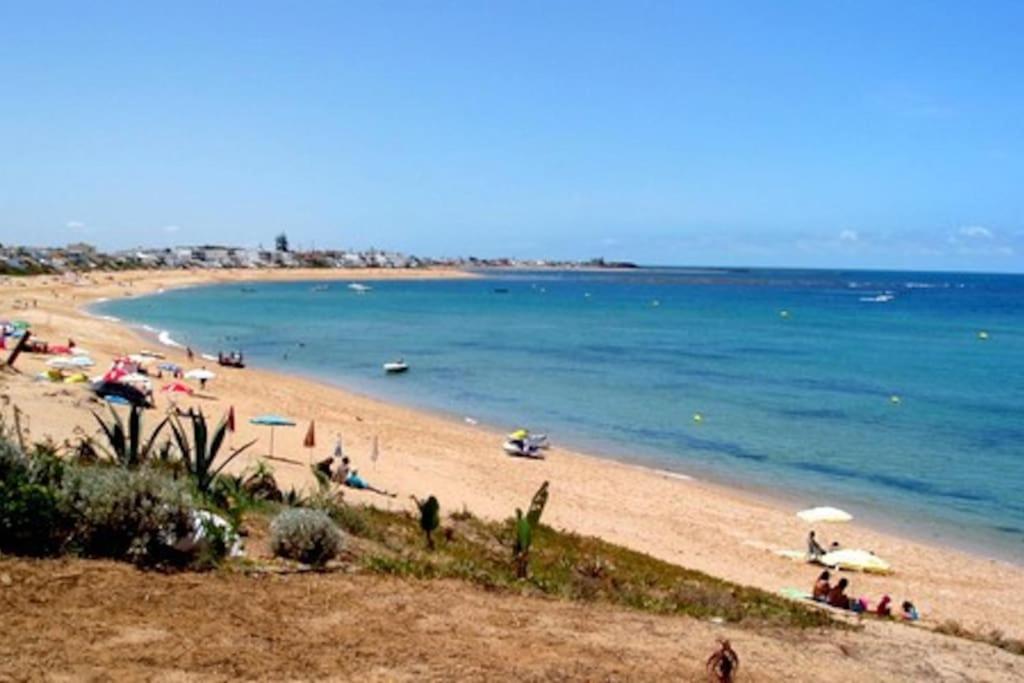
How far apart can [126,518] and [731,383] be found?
42658 millimetres

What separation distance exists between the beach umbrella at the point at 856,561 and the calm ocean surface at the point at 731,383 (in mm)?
4368

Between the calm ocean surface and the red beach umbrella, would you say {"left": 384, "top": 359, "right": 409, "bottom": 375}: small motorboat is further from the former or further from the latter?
the red beach umbrella

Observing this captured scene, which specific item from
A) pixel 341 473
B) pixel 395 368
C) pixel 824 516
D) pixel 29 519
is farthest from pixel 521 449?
pixel 29 519

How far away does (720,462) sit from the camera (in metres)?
30.7

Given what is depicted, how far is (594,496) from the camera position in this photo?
24.6m

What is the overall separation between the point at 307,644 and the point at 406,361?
159ft

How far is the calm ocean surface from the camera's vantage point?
94.4 ft

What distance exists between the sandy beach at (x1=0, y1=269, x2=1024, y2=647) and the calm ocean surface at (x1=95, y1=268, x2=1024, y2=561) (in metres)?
2.13

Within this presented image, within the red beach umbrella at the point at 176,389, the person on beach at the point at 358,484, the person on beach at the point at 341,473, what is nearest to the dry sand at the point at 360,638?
the person on beach at the point at 341,473

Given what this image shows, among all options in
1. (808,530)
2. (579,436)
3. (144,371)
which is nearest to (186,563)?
(808,530)

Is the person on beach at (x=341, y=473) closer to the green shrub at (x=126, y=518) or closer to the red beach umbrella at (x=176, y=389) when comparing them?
the green shrub at (x=126, y=518)

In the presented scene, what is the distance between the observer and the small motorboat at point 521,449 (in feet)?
96.1

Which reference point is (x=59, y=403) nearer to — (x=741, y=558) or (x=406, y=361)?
(x=741, y=558)

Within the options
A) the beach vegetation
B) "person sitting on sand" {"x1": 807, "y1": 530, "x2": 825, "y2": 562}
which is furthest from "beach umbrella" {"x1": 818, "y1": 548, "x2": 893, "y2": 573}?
the beach vegetation
